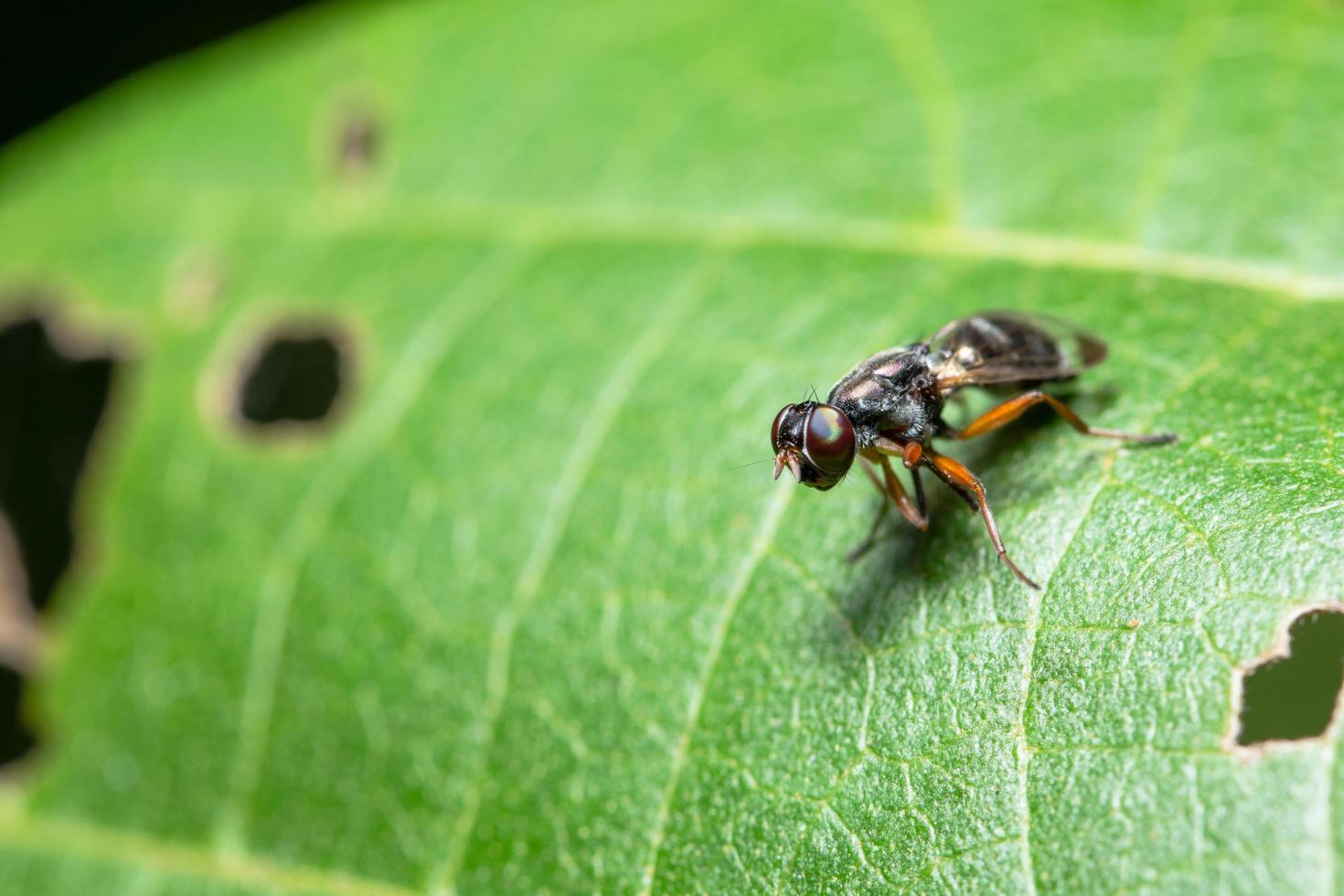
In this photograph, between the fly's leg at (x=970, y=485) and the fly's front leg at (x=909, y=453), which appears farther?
the fly's front leg at (x=909, y=453)

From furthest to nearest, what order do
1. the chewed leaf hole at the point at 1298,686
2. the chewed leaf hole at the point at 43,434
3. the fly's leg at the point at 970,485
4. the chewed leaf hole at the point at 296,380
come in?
the chewed leaf hole at the point at 43,434 < the chewed leaf hole at the point at 296,380 < the fly's leg at the point at 970,485 < the chewed leaf hole at the point at 1298,686

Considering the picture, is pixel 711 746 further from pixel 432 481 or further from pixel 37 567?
pixel 37 567

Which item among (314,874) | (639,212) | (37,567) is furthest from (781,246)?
(37,567)

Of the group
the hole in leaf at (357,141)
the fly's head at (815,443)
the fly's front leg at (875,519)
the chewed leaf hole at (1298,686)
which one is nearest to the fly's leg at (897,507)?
the fly's front leg at (875,519)

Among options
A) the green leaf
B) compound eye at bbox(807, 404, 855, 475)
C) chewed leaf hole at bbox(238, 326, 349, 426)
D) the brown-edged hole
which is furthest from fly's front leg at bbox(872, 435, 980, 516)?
the brown-edged hole

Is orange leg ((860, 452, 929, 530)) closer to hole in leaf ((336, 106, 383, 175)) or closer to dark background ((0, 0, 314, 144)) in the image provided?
hole in leaf ((336, 106, 383, 175))

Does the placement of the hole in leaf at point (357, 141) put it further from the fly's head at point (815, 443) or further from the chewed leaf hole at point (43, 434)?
the fly's head at point (815, 443)

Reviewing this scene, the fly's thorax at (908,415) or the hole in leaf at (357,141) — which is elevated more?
the hole in leaf at (357,141)
